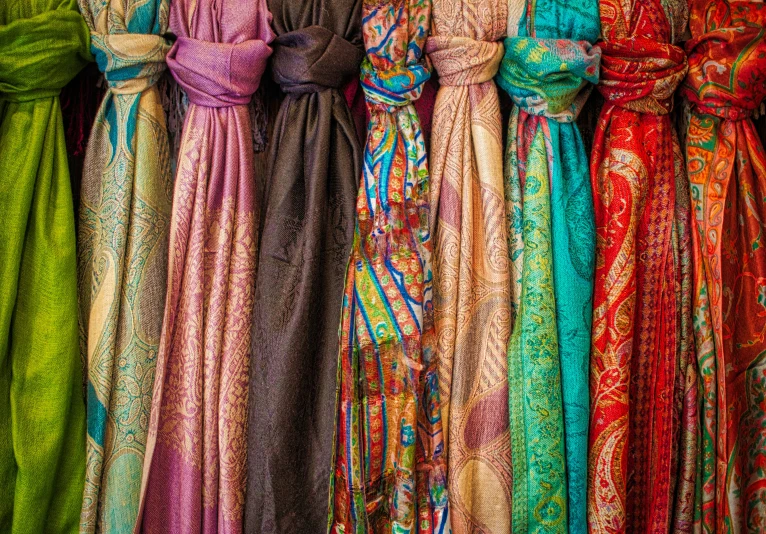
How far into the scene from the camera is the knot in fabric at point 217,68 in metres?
0.90

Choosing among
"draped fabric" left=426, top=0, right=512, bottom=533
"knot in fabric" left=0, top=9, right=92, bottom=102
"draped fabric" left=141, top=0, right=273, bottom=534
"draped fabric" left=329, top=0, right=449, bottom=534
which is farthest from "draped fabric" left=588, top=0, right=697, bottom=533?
"knot in fabric" left=0, top=9, right=92, bottom=102

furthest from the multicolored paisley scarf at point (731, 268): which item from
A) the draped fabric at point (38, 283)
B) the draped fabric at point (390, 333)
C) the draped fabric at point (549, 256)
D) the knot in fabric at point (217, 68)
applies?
the draped fabric at point (38, 283)

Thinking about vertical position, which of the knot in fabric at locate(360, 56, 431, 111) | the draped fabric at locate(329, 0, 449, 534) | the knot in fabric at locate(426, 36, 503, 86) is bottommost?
the draped fabric at locate(329, 0, 449, 534)

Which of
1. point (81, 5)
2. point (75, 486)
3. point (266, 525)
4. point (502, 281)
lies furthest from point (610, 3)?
point (75, 486)

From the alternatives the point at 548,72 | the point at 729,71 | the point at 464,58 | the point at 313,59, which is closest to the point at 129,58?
the point at 313,59

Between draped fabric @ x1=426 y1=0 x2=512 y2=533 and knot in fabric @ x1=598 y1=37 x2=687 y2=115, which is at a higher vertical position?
knot in fabric @ x1=598 y1=37 x2=687 y2=115

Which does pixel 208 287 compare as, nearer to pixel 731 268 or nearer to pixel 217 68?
pixel 217 68

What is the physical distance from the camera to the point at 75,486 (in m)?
0.87

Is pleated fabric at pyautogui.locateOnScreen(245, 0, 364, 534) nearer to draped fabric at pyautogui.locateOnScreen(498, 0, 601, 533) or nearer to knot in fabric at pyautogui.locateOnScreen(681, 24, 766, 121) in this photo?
draped fabric at pyautogui.locateOnScreen(498, 0, 601, 533)

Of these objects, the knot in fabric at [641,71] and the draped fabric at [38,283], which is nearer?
the draped fabric at [38,283]

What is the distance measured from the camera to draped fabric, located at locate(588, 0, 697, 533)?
3.01 feet

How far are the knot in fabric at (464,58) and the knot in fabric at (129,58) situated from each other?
0.43 m

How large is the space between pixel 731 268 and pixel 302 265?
0.70 meters

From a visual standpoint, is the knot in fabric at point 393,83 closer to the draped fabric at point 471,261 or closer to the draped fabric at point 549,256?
the draped fabric at point 471,261
